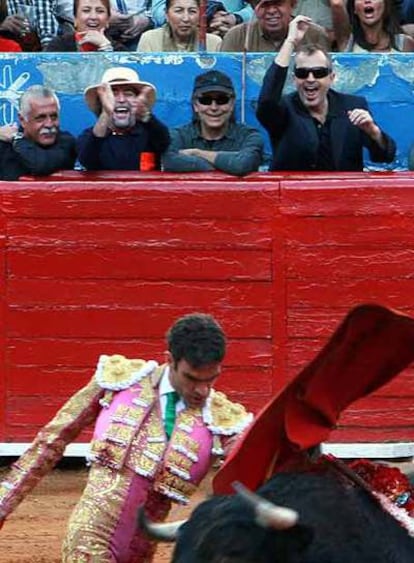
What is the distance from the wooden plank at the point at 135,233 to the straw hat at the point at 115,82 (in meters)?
0.59

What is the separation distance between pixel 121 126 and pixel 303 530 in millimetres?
4674

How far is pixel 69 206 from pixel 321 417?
14.1ft

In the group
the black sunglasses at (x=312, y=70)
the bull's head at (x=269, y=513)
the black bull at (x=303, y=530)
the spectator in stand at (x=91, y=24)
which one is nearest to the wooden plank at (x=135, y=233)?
the black sunglasses at (x=312, y=70)

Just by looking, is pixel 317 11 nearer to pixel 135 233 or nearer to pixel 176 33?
pixel 176 33

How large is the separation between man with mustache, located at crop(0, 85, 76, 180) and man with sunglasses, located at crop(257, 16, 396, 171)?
3.33ft

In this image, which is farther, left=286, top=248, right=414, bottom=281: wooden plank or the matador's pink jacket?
left=286, top=248, right=414, bottom=281: wooden plank

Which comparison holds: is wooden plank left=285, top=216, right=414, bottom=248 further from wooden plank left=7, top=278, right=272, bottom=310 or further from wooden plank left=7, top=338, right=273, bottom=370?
wooden plank left=7, top=338, right=273, bottom=370

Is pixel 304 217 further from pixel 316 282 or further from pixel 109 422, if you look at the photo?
pixel 109 422

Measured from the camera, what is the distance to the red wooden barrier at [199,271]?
880 cm

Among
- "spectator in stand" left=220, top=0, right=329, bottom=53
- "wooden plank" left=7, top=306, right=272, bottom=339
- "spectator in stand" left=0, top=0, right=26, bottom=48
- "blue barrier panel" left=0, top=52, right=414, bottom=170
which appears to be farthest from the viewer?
"spectator in stand" left=0, top=0, right=26, bottom=48

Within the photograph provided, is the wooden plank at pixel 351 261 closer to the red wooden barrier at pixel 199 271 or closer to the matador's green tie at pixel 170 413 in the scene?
the red wooden barrier at pixel 199 271

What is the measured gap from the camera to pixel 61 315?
8.95 m

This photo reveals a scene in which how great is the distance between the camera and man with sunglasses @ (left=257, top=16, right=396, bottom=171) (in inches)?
338

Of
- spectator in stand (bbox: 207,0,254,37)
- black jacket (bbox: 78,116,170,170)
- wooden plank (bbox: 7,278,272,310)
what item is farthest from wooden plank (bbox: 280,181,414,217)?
spectator in stand (bbox: 207,0,254,37)
